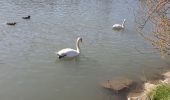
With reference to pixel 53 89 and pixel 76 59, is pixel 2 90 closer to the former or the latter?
pixel 53 89

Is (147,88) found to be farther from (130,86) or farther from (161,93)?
(161,93)

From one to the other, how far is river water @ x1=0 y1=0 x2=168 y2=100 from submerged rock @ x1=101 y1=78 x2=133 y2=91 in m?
0.38

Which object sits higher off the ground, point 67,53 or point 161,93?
point 161,93

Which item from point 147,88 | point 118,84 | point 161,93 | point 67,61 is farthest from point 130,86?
point 67,61

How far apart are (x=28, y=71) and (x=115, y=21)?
43.7 feet

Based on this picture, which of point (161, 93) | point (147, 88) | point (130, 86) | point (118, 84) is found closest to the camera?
point (161, 93)

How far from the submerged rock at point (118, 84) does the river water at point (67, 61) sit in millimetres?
376

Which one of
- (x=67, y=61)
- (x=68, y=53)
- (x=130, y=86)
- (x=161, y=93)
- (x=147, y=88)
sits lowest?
(x=67, y=61)

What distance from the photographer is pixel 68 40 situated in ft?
70.5

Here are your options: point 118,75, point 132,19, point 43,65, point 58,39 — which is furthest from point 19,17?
point 118,75

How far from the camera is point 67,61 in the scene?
61.4 feet

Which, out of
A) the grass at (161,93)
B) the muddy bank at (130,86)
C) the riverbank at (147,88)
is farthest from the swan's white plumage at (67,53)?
the grass at (161,93)

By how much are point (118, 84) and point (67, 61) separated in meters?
4.44

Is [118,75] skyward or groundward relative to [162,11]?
groundward
